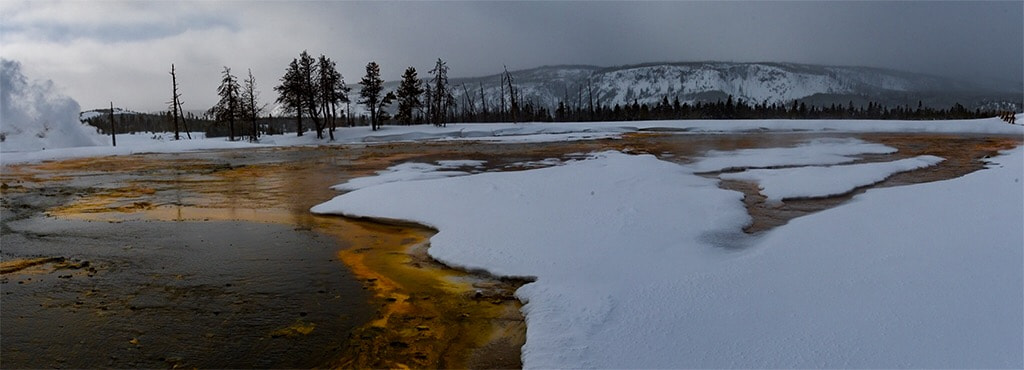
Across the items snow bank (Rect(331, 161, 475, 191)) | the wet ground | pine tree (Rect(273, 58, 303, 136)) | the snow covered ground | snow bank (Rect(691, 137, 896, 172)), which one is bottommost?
the wet ground

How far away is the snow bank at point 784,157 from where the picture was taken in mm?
17844

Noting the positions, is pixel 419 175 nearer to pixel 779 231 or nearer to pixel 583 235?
pixel 583 235

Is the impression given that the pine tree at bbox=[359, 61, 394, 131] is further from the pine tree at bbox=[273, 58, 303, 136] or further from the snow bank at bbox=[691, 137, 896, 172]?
the snow bank at bbox=[691, 137, 896, 172]

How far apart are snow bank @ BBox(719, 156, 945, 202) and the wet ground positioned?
17.6 inches

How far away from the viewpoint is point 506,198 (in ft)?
36.0

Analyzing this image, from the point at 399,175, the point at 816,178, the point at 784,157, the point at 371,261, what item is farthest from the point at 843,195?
the point at 399,175

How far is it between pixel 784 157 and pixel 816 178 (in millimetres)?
6894

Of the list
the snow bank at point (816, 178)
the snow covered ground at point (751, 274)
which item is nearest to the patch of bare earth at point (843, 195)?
the snow bank at point (816, 178)

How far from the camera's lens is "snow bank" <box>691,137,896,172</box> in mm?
17844

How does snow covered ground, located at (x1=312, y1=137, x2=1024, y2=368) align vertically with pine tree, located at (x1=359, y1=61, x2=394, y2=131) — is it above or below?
below

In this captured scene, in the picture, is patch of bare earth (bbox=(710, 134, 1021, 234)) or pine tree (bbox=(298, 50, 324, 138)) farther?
pine tree (bbox=(298, 50, 324, 138))

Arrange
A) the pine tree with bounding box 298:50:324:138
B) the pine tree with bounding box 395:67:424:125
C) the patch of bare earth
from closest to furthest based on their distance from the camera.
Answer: the patch of bare earth, the pine tree with bounding box 298:50:324:138, the pine tree with bounding box 395:67:424:125

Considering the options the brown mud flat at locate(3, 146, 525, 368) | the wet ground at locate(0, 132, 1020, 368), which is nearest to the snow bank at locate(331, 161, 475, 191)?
the brown mud flat at locate(3, 146, 525, 368)

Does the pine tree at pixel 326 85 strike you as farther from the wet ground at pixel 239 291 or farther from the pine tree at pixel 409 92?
the wet ground at pixel 239 291
